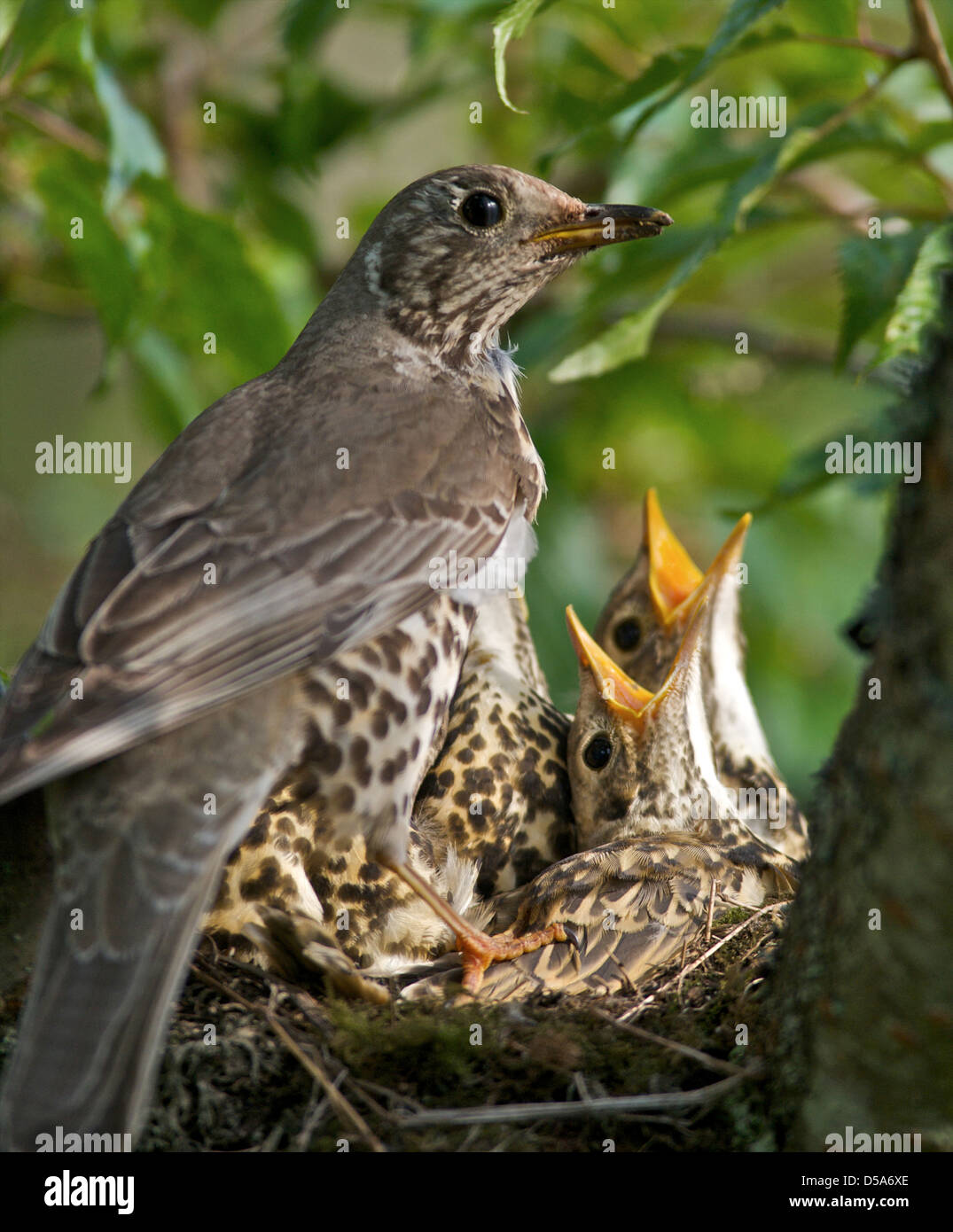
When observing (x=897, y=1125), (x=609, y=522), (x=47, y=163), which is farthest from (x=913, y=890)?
(x=609, y=522)

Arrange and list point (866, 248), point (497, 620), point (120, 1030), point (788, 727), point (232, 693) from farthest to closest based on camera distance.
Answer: point (788, 727), point (497, 620), point (866, 248), point (232, 693), point (120, 1030)

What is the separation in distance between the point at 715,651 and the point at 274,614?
2.32 metres

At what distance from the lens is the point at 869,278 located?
380 centimetres

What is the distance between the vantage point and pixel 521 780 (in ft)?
14.5

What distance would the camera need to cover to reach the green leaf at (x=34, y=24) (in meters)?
4.12

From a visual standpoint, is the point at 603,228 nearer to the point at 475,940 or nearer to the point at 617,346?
the point at 617,346

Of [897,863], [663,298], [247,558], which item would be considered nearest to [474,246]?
[663,298]

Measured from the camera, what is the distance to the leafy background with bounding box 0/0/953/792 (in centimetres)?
407

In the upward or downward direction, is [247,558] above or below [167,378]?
below

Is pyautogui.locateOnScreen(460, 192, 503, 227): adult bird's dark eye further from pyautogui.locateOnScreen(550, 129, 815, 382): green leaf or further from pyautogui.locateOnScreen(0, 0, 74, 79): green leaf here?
pyautogui.locateOnScreen(0, 0, 74, 79): green leaf

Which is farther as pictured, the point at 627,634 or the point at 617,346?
the point at 627,634

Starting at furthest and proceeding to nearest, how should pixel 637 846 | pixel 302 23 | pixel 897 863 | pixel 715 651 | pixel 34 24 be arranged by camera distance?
pixel 302 23 → pixel 715 651 → pixel 34 24 → pixel 637 846 → pixel 897 863

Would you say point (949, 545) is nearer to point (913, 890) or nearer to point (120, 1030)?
point (913, 890)
